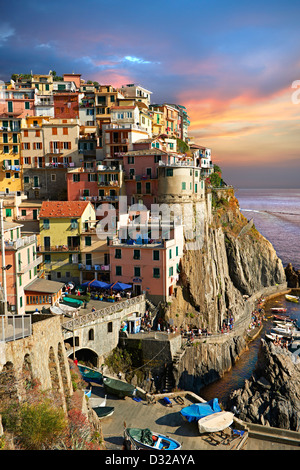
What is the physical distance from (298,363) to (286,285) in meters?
42.7

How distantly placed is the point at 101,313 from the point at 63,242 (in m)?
13.0

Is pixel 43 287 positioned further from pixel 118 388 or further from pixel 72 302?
pixel 118 388

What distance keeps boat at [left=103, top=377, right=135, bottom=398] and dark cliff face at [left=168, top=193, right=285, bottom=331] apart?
492 inches

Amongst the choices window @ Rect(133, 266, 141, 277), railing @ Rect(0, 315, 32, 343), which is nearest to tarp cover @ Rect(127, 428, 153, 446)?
railing @ Rect(0, 315, 32, 343)

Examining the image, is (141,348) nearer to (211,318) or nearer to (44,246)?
(211,318)

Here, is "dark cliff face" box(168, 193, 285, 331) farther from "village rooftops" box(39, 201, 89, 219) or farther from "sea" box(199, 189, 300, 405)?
"village rooftops" box(39, 201, 89, 219)

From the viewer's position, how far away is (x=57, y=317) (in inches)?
887

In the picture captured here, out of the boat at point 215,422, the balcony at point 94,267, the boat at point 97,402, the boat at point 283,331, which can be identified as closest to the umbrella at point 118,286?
the balcony at point 94,267

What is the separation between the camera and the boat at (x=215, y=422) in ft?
89.6

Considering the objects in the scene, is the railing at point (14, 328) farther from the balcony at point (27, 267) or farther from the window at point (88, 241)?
the window at point (88, 241)

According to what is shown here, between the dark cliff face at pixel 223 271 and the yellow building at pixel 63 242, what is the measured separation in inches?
508

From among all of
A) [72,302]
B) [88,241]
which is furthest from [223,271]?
[72,302]

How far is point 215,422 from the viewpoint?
2769cm
